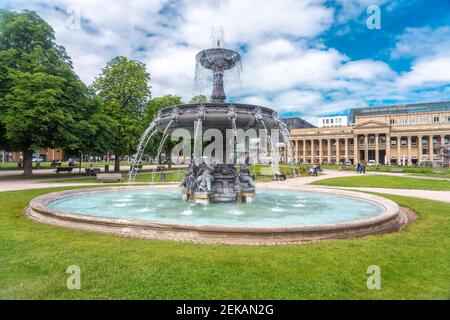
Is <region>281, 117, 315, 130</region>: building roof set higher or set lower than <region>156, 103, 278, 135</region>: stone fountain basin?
higher

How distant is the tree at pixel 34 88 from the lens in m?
25.0

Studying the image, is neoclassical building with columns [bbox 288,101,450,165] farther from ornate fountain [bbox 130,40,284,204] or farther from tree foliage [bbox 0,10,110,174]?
ornate fountain [bbox 130,40,284,204]

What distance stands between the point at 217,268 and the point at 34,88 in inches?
1082

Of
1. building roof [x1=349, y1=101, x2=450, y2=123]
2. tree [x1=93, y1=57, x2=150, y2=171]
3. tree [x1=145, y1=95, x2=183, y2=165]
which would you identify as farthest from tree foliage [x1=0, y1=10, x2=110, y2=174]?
building roof [x1=349, y1=101, x2=450, y2=123]

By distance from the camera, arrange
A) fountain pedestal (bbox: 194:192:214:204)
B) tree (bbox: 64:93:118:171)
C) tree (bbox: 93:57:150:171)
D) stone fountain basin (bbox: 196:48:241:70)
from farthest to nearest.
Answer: tree (bbox: 93:57:150:171)
tree (bbox: 64:93:118:171)
stone fountain basin (bbox: 196:48:241:70)
fountain pedestal (bbox: 194:192:214:204)

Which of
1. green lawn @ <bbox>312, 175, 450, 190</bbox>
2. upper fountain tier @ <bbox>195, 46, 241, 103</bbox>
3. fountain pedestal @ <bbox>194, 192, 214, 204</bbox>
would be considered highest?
upper fountain tier @ <bbox>195, 46, 241, 103</bbox>

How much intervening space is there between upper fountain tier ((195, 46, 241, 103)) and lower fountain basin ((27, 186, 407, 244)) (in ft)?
17.7

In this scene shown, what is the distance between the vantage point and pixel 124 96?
40719mm

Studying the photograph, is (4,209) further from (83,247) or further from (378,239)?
(378,239)

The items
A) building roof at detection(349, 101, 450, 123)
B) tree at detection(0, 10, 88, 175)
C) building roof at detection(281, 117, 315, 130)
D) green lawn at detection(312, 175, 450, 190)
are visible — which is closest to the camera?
green lawn at detection(312, 175, 450, 190)

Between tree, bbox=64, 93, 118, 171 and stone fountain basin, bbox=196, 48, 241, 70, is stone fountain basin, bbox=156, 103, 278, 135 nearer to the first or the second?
stone fountain basin, bbox=196, 48, 241, 70

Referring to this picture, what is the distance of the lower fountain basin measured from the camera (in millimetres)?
7324

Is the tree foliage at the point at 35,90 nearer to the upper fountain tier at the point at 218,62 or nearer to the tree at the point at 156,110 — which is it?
the tree at the point at 156,110

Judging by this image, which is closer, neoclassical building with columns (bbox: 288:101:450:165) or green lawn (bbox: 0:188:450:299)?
green lawn (bbox: 0:188:450:299)
